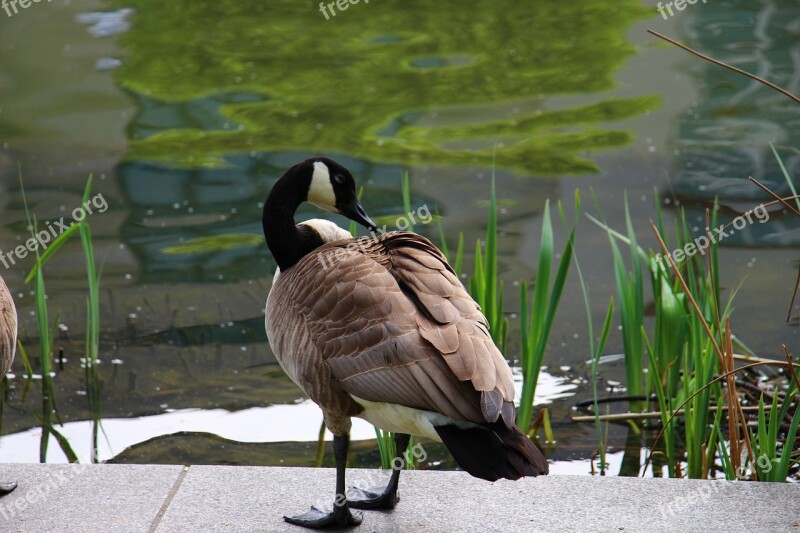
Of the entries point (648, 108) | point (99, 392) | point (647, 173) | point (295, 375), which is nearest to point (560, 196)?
point (647, 173)

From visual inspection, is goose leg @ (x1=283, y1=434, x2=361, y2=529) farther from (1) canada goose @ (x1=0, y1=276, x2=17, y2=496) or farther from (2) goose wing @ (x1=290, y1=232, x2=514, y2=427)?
(1) canada goose @ (x1=0, y1=276, x2=17, y2=496)

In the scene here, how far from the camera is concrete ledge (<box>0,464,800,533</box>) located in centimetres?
332

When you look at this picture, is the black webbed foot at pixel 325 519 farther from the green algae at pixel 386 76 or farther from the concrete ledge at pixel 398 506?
the green algae at pixel 386 76

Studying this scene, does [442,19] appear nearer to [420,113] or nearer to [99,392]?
[420,113]

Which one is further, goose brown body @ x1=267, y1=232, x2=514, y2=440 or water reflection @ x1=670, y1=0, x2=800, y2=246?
water reflection @ x1=670, y1=0, x2=800, y2=246

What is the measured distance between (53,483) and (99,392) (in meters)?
2.20

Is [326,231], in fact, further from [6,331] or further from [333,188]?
[6,331]

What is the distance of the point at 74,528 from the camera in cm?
329

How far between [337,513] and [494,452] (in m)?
0.74

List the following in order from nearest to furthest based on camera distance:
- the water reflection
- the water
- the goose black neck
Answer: the goose black neck, the water, the water reflection

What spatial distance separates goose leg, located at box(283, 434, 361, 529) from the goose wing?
1.03ft

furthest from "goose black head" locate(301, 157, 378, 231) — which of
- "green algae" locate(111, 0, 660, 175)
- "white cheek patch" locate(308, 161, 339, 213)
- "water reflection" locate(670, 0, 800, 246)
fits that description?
"green algae" locate(111, 0, 660, 175)

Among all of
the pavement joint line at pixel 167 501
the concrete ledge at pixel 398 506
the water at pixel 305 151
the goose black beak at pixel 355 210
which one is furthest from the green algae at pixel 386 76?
the pavement joint line at pixel 167 501

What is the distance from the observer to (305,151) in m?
9.83
